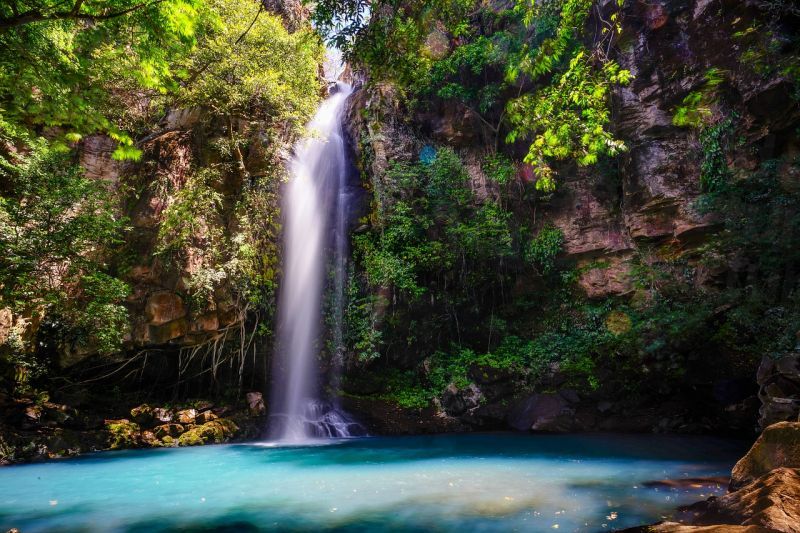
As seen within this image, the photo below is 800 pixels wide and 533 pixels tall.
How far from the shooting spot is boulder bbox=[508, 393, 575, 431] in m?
12.2

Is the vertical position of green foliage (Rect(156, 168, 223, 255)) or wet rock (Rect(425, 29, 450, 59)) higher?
wet rock (Rect(425, 29, 450, 59))

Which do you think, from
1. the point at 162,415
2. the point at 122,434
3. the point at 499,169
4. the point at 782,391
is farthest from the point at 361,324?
the point at 782,391

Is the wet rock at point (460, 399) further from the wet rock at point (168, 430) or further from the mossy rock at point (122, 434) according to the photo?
the mossy rock at point (122, 434)

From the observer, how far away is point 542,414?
12492 mm

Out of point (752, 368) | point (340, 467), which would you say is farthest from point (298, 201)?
point (752, 368)

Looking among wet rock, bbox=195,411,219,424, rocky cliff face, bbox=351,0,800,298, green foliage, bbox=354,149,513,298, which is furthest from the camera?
green foliage, bbox=354,149,513,298

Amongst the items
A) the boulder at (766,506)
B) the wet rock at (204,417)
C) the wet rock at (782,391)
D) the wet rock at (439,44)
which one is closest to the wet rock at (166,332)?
the wet rock at (204,417)

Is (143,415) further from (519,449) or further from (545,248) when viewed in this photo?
(545,248)

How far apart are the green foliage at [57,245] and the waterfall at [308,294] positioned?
5.34 m

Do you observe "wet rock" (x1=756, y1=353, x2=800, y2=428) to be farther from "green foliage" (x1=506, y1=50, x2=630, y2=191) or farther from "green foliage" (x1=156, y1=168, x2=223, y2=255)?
"green foliage" (x1=156, y1=168, x2=223, y2=255)

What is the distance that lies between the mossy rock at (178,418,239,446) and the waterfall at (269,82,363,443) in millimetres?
1212

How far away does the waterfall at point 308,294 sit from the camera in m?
13.6

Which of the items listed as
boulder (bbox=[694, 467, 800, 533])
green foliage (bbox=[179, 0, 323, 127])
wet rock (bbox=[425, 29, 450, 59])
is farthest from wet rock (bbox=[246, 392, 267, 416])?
wet rock (bbox=[425, 29, 450, 59])

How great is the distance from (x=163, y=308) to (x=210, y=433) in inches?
136
